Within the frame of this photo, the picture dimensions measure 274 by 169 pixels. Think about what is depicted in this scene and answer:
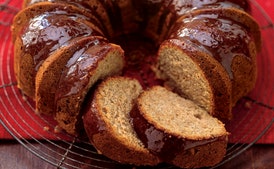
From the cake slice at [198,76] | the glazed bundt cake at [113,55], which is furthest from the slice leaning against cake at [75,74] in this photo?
the cake slice at [198,76]

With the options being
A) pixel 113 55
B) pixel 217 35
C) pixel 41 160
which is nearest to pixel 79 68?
pixel 113 55

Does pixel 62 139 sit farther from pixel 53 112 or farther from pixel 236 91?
pixel 236 91

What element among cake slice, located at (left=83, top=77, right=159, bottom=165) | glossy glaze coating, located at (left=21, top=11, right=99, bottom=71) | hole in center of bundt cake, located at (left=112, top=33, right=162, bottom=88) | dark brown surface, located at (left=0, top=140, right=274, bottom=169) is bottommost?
dark brown surface, located at (left=0, top=140, right=274, bottom=169)

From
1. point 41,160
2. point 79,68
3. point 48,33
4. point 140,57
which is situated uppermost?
point 48,33

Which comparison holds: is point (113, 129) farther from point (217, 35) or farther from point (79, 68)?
point (217, 35)

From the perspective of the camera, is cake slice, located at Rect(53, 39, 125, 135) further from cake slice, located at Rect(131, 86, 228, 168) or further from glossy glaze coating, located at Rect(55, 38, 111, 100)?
cake slice, located at Rect(131, 86, 228, 168)

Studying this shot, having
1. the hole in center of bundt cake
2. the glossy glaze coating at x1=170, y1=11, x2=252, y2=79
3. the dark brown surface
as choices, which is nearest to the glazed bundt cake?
the glossy glaze coating at x1=170, y1=11, x2=252, y2=79
